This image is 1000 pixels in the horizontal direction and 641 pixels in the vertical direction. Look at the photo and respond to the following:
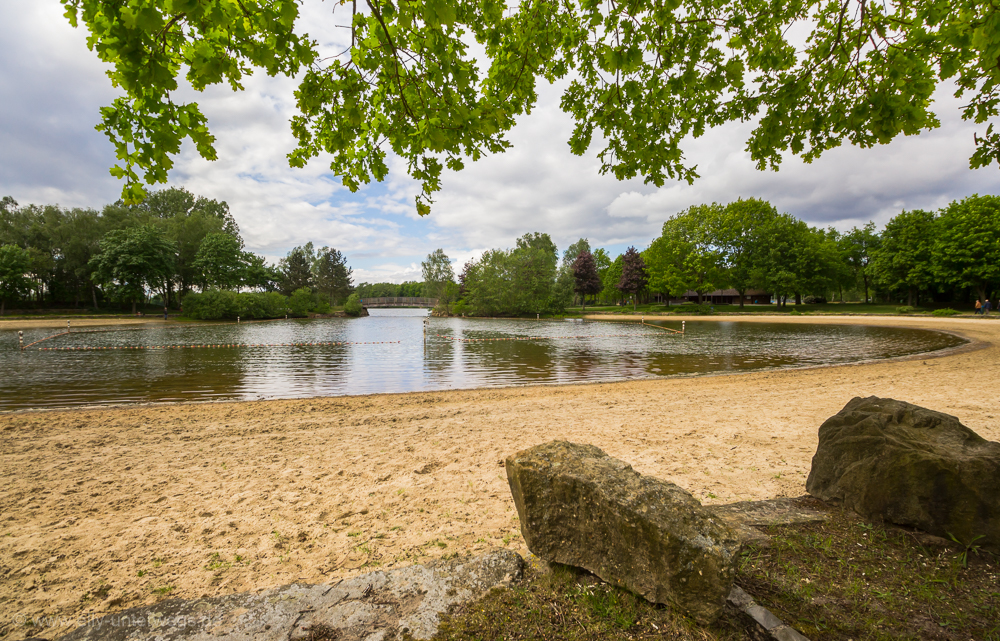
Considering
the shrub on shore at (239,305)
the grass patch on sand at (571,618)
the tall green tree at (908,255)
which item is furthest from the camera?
the shrub on shore at (239,305)

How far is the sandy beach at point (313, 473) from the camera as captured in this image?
9.12 ft

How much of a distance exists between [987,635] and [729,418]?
214 inches

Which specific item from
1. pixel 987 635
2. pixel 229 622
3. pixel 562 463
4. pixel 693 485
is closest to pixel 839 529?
pixel 987 635

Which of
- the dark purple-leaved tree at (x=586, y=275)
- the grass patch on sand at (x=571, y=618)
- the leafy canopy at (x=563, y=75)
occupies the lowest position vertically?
the grass patch on sand at (x=571, y=618)

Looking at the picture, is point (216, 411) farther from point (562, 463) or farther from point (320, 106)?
point (562, 463)

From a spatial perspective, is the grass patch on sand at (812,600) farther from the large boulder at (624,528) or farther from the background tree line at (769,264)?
the background tree line at (769,264)

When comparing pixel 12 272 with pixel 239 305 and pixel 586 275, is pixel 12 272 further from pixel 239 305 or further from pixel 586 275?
pixel 586 275

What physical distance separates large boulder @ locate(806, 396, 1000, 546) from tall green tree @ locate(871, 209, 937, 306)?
60453 mm

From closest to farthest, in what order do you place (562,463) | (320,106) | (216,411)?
(562,463) < (320,106) < (216,411)

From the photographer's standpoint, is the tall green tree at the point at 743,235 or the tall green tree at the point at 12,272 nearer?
the tall green tree at the point at 12,272

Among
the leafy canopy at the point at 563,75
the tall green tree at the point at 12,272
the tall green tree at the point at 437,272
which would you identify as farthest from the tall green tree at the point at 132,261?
the leafy canopy at the point at 563,75

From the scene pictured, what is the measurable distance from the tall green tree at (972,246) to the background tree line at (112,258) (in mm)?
82024

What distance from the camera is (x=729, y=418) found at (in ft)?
22.6

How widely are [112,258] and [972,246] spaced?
92.5 meters
